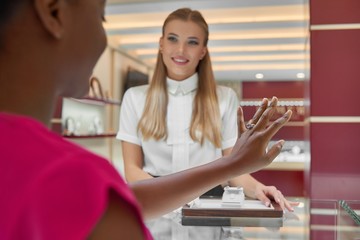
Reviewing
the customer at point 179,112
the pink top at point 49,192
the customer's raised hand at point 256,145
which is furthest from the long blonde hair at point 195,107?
the pink top at point 49,192

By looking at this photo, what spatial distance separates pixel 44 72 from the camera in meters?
0.35

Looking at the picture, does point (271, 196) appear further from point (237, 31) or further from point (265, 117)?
point (237, 31)

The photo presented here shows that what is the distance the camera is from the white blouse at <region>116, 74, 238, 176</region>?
178cm

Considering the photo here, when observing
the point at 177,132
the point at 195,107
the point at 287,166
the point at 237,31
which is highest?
the point at 237,31

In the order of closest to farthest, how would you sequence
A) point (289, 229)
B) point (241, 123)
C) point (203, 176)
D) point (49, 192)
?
1. point (49, 192)
2. point (203, 176)
3. point (241, 123)
4. point (289, 229)

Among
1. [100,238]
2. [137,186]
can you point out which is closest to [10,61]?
[100,238]

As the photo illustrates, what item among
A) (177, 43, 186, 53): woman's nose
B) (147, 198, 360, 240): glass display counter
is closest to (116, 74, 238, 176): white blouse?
(177, 43, 186, 53): woman's nose

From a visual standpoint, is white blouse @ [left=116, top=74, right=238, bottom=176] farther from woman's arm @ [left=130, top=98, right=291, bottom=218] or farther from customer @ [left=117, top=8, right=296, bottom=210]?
woman's arm @ [left=130, top=98, right=291, bottom=218]

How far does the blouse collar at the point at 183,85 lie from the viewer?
183cm

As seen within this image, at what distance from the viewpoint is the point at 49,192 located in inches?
11.2

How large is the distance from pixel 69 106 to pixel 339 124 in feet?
12.0

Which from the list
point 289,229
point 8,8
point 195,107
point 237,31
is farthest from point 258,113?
point 237,31

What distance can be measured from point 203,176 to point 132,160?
1.08 m

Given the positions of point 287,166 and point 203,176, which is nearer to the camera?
point 203,176
